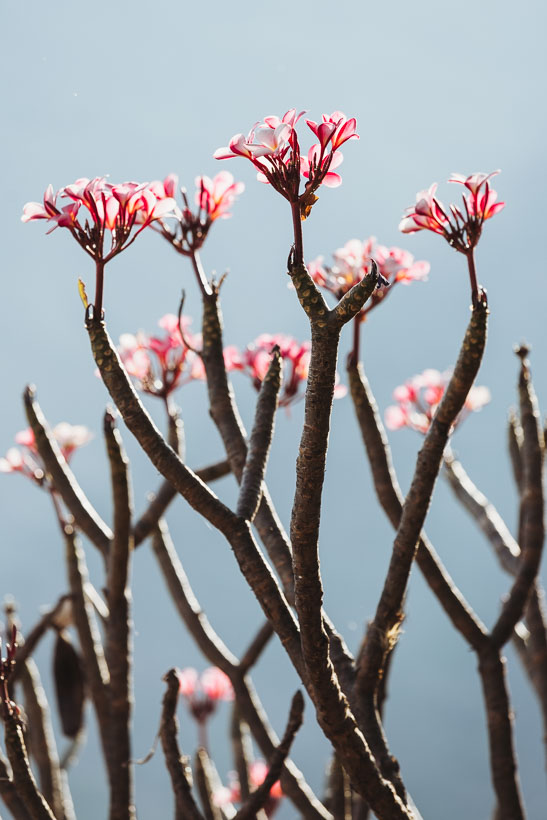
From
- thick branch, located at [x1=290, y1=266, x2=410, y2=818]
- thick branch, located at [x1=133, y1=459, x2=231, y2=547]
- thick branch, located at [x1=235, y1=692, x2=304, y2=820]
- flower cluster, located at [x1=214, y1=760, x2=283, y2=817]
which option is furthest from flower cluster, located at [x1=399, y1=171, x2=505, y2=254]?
flower cluster, located at [x1=214, y1=760, x2=283, y2=817]

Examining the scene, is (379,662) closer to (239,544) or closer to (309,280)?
(239,544)

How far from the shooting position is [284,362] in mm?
2240

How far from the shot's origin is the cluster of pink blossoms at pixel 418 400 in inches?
105

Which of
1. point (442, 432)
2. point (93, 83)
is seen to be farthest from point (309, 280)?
point (93, 83)

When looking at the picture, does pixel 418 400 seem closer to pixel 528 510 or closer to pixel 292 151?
pixel 528 510

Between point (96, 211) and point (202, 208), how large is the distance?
2.07 feet

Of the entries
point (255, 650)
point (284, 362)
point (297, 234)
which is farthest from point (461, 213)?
point (255, 650)

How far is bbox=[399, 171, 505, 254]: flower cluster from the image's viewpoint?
4.97 feet

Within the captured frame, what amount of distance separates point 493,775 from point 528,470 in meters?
0.76

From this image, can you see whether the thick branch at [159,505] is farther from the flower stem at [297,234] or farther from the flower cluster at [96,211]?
the flower stem at [297,234]

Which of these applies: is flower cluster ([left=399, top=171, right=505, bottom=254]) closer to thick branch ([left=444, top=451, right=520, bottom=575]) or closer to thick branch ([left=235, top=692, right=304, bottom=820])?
thick branch ([left=235, top=692, right=304, bottom=820])

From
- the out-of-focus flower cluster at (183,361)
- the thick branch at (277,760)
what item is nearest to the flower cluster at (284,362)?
the out-of-focus flower cluster at (183,361)

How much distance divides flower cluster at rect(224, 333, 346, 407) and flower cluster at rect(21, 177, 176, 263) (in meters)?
0.89

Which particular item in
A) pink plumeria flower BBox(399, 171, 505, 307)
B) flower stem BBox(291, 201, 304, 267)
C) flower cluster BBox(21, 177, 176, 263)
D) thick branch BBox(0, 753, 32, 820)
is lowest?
thick branch BBox(0, 753, 32, 820)
